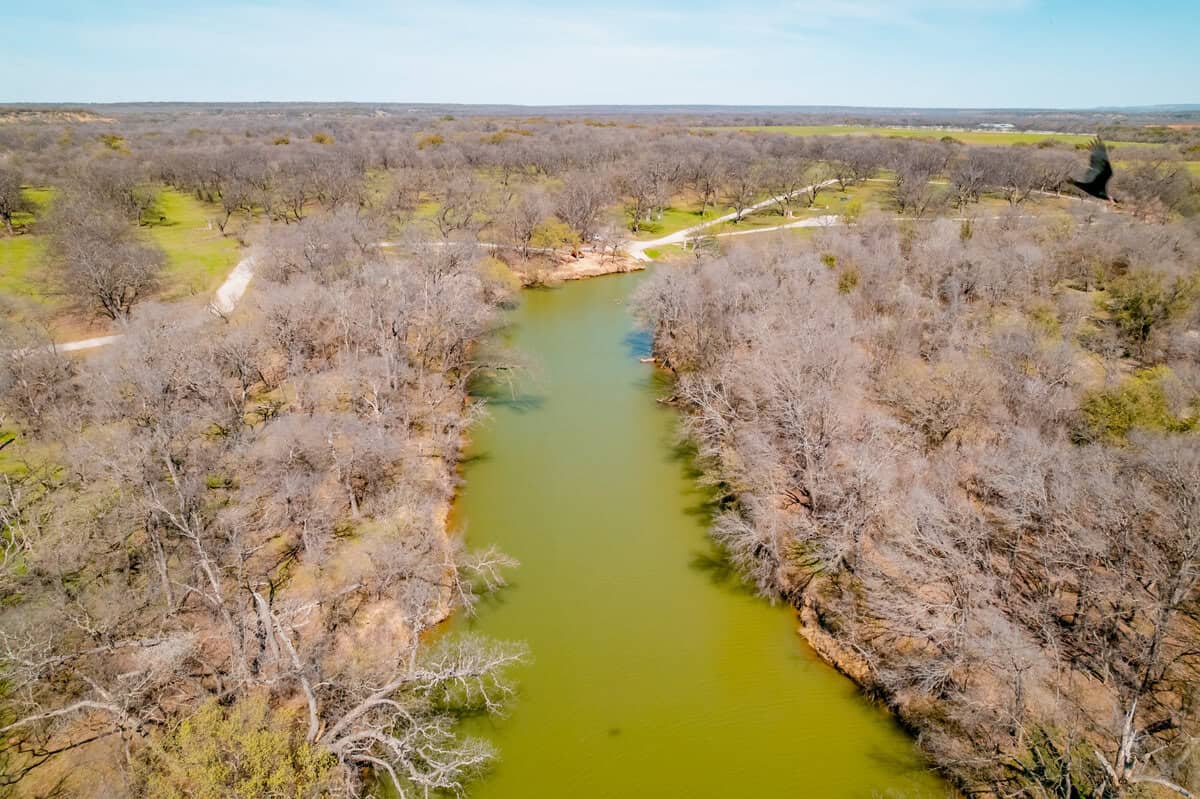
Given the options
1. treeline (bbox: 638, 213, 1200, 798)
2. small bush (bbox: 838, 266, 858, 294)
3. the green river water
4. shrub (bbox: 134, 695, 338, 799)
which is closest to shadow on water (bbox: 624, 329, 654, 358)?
treeline (bbox: 638, 213, 1200, 798)

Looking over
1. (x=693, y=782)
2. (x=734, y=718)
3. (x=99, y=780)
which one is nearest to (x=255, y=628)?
(x=99, y=780)

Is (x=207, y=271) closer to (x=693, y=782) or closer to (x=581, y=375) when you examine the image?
(x=581, y=375)

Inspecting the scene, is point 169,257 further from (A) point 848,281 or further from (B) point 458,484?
(A) point 848,281

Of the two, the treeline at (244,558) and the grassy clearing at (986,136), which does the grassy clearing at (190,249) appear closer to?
the treeline at (244,558)

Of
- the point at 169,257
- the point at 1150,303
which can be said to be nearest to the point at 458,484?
the point at 169,257

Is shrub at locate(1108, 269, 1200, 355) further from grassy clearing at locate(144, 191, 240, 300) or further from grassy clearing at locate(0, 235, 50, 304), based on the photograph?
grassy clearing at locate(0, 235, 50, 304)

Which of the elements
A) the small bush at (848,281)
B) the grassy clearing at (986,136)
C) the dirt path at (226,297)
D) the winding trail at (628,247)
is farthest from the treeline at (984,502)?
the grassy clearing at (986,136)
